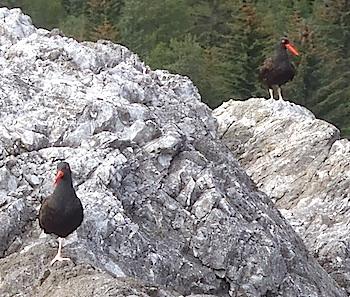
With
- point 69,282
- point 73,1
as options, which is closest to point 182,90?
point 69,282

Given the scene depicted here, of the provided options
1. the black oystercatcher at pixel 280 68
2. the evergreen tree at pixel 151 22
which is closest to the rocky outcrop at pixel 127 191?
the black oystercatcher at pixel 280 68

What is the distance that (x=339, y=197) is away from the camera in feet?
63.1

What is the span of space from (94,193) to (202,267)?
1.99 m

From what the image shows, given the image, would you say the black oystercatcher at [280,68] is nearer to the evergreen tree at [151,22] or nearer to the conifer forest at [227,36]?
the conifer forest at [227,36]

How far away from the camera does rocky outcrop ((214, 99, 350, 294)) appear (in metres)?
17.9

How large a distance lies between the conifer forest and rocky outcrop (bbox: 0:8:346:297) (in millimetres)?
23108

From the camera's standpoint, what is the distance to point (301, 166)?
808 inches

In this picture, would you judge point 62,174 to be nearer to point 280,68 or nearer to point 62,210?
point 62,210

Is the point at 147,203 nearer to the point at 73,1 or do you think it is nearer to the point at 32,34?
the point at 32,34

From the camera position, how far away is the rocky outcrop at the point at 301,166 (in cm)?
1786

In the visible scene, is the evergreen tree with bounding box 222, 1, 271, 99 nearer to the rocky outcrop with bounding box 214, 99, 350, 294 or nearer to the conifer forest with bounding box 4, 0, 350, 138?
the conifer forest with bounding box 4, 0, 350, 138

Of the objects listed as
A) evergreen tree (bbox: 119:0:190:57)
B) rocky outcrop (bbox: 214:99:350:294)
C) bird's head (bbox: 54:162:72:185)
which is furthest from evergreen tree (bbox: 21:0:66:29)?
bird's head (bbox: 54:162:72:185)

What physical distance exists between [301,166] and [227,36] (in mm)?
27141

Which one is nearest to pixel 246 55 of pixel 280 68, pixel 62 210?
pixel 280 68
